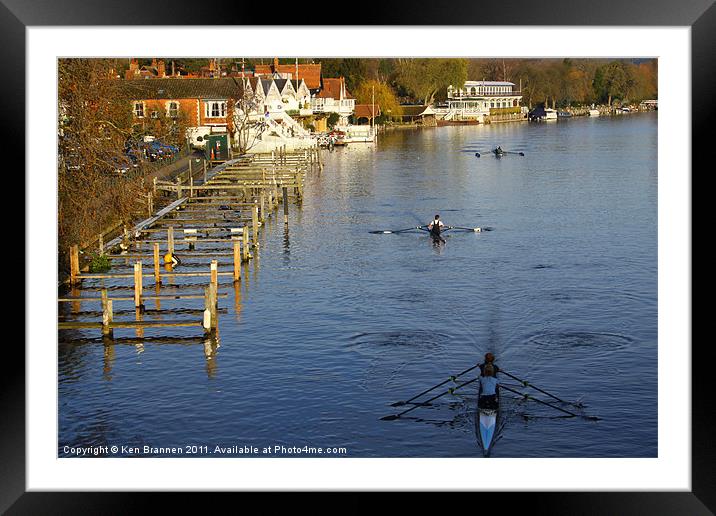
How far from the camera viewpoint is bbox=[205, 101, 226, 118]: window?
7957cm

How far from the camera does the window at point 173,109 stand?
246 feet

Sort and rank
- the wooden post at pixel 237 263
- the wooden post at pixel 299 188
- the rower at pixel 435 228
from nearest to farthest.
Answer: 1. the wooden post at pixel 237 263
2. the rower at pixel 435 228
3. the wooden post at pixel 299 188

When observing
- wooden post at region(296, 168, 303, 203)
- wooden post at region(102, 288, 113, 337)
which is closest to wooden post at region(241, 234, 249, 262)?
wooden post at region(102, 288, 113, 337)

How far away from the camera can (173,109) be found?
249 feet

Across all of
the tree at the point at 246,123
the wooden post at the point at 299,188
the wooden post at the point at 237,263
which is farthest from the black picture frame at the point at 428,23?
the tree at the point at 246,123

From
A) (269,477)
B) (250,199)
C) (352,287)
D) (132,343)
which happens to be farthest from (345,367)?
(250,199)

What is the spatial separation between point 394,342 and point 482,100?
340ft

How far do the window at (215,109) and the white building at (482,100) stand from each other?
173 feet

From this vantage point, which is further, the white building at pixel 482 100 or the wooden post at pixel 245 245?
the white building at pixel 482 100

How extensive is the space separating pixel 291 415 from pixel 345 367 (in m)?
4.10

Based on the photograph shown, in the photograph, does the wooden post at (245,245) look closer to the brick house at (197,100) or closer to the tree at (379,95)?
the brick house at (197,100)

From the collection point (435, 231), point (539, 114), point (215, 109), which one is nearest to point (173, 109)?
point (215, 109)
